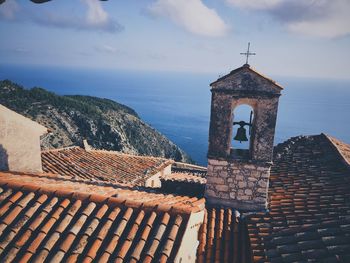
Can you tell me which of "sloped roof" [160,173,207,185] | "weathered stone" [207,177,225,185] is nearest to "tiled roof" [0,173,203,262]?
"weathered stone" [207,177,225,185]

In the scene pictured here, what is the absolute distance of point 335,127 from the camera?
95188 millimetres

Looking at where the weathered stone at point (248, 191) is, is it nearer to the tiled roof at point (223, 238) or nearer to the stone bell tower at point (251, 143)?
the stone bell tower at point (251, 143)

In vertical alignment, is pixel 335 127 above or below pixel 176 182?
above

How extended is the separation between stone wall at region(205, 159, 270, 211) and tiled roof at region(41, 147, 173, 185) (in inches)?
203

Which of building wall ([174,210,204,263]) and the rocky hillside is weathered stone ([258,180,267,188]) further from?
the rocky hillside

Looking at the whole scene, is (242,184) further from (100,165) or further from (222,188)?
(100,165)

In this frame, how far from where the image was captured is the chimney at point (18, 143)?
295 inches

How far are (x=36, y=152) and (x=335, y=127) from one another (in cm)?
10361

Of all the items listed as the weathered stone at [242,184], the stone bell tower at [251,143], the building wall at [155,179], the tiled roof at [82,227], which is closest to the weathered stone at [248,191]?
the stone bell tower at [251,143]

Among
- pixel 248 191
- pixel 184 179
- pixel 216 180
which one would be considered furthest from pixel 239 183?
pixel 184 179

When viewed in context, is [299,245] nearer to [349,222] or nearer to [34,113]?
[349,222]

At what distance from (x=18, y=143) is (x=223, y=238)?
587 centimetres

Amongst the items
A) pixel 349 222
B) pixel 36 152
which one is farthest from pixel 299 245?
pixel 36 152

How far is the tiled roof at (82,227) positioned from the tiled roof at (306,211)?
189cm
